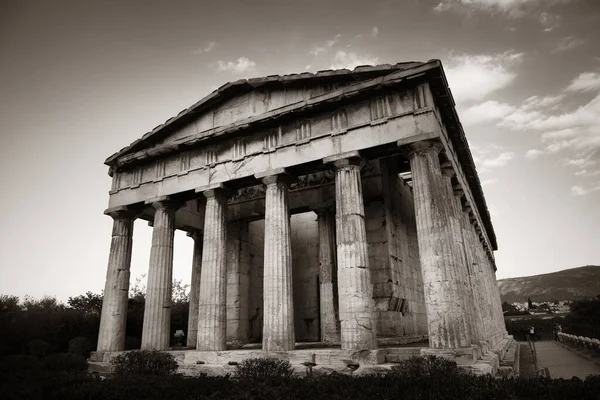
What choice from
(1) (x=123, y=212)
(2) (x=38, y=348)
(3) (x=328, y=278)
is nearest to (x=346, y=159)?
(3) (x=328, y=278)

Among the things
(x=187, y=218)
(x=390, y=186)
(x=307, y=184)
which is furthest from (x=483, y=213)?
(x=187, y=218)

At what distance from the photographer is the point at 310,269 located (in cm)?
2005

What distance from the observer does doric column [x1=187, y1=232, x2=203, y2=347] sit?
20.0 meters

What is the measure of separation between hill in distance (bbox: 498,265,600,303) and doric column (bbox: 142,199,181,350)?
407 feet

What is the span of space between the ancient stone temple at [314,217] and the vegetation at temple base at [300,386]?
96.2 inches

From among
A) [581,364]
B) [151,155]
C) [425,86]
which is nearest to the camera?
[425,86]

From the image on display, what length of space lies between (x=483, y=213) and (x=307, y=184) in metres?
14.7

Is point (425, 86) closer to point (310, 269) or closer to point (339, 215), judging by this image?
point (339, 215)

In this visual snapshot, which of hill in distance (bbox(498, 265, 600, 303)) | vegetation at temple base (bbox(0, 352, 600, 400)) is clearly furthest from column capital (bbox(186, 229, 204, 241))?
hill in distance (bbox(498, 265, 600, 303))

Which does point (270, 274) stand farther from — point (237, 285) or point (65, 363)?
point (65, 363)

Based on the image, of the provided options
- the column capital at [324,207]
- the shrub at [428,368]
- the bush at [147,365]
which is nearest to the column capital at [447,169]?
the column capital at [324,207]

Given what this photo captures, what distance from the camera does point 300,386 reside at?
8.09 meters

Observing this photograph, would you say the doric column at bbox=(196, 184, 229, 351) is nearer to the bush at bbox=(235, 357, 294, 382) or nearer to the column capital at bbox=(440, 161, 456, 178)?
the bush at bbox=(235, 357, 294, 382)

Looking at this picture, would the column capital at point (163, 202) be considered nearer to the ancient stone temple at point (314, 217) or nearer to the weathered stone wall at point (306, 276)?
the ancient stone temple at point (314, 217)
